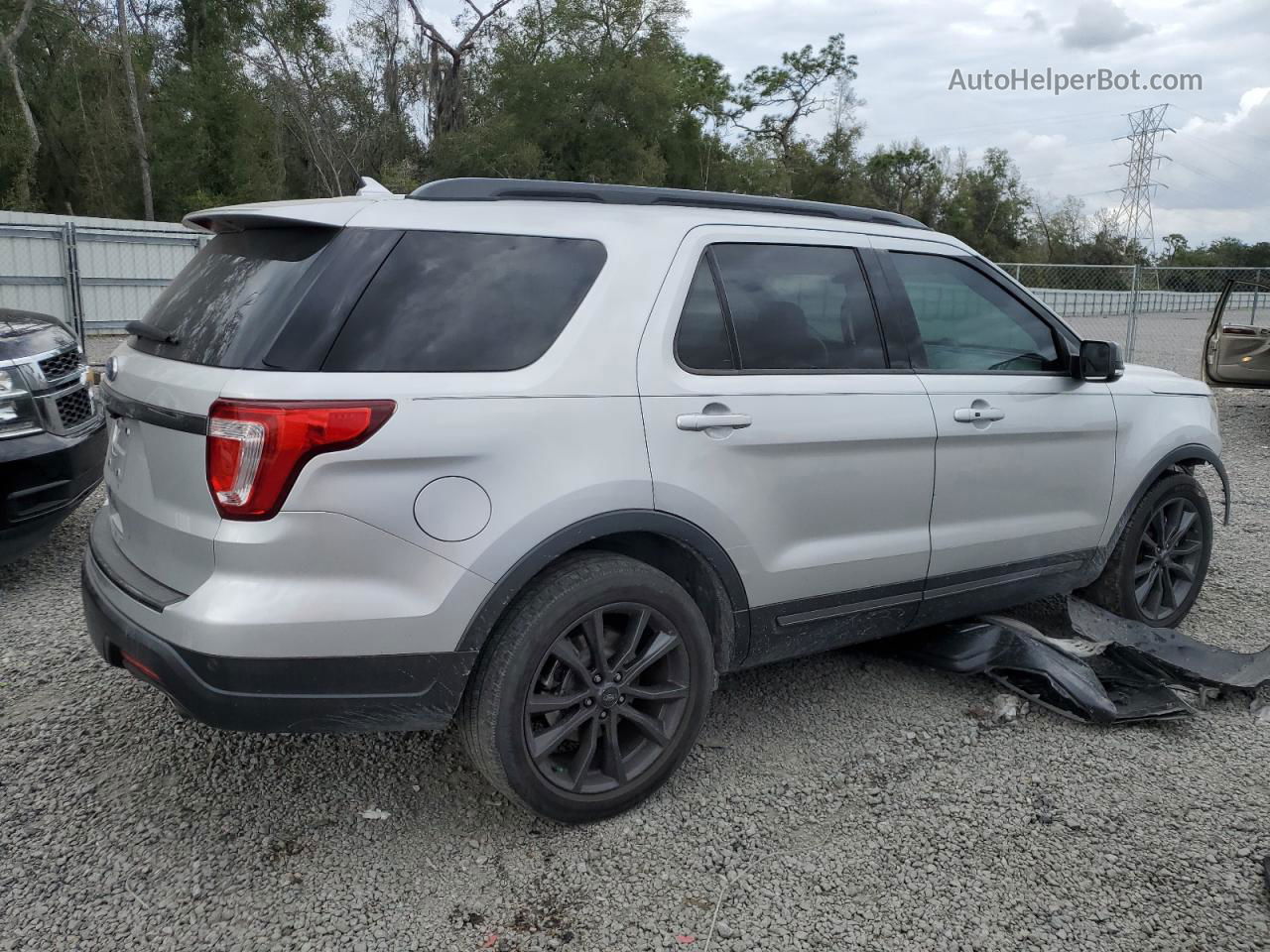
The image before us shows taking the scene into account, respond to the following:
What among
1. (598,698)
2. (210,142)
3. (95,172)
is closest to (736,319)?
(598,698)

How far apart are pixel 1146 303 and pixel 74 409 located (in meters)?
19.0

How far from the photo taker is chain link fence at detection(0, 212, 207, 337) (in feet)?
49.6

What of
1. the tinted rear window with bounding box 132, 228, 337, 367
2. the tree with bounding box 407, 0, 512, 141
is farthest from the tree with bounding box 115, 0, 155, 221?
the tinted rear window with bounding box 132, 228, 337, 367

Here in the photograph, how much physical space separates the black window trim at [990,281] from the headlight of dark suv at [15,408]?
12.6 ft

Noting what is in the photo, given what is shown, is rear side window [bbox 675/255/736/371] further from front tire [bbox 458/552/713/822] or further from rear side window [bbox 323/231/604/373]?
front tire [bbox 458/552/713/822]

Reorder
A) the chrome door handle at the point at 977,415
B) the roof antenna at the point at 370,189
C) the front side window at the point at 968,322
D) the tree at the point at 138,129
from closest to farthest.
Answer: the roof antenna at the point at 370,189, the chrome door handle at the point at 977,415, the front side window at the point at 968,322, the tree at the point at 138,129

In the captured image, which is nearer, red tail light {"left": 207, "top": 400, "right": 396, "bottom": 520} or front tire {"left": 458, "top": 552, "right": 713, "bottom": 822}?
red tail light {"left": 207, "top": 400, "right": 396, "bottom": 520}

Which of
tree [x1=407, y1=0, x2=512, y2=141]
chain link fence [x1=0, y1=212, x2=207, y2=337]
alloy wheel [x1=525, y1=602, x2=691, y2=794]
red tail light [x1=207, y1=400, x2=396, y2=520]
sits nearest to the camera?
red tail light [x1=207, y1=400, x2=396, y2=520]

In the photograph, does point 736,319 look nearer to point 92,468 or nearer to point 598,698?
point 598,698

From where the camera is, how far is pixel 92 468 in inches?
207

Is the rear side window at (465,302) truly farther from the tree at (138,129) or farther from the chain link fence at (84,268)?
the tree at (138,129)

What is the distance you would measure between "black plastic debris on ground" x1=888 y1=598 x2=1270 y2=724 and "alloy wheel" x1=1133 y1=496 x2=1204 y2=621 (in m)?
0.29

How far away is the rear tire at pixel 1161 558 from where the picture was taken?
15.4 ft

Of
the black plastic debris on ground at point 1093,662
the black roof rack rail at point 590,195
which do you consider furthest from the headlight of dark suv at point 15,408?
the black plastic debris on ground at point 1093,662
